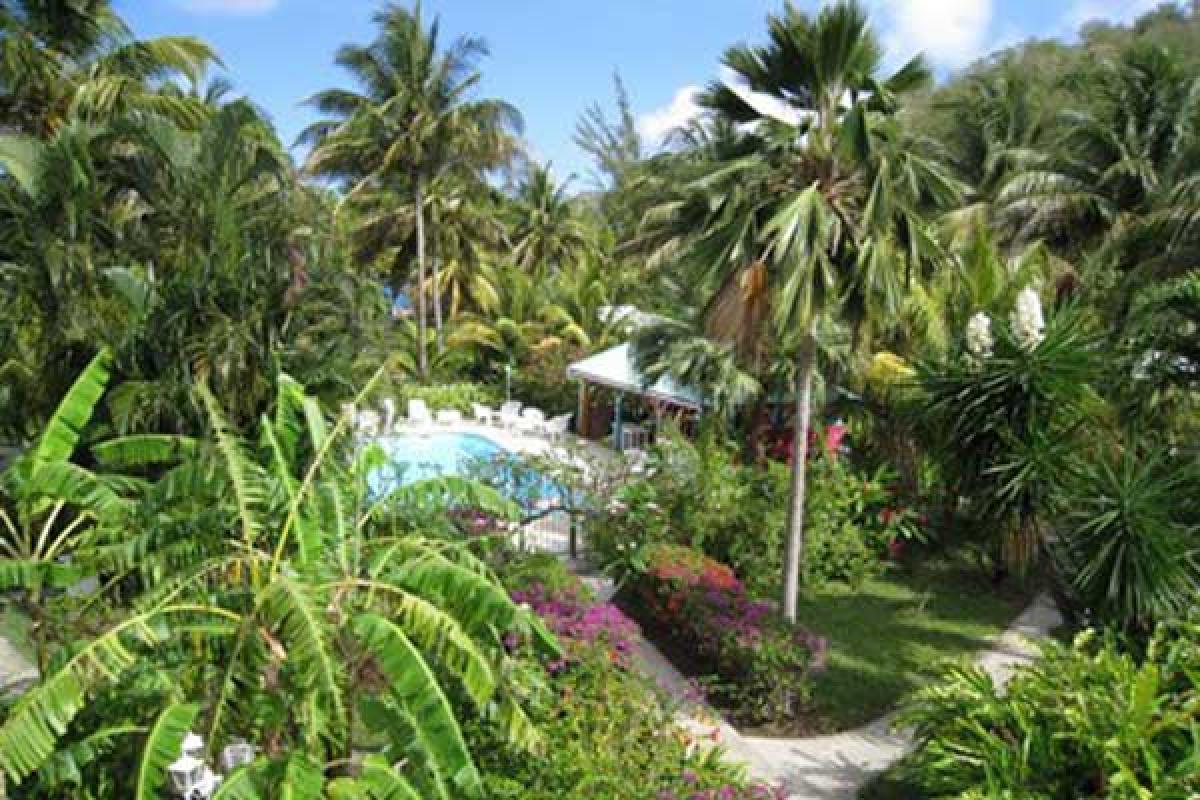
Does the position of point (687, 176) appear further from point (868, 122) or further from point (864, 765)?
point (864, 765)

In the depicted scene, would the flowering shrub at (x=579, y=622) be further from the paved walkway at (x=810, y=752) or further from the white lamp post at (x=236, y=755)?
the white lamp post at (x=236, y=755)

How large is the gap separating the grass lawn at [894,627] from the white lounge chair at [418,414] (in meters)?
14.1

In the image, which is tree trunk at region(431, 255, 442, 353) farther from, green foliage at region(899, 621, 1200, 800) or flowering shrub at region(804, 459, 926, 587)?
green foliage at region(899, 621, 1200, 800)

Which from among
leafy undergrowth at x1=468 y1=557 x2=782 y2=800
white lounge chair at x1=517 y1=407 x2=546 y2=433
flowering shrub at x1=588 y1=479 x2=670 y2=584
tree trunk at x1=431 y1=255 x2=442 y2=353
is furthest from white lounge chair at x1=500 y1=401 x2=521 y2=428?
leafy undergrowth at x1=468 y1=557 x2=782 y2=800

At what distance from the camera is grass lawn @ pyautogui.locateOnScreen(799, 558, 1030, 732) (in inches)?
411

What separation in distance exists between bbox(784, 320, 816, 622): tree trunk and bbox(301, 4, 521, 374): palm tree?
700 inches

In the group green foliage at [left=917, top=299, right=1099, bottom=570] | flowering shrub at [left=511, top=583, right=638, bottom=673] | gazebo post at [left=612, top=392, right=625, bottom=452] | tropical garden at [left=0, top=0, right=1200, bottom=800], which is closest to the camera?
tropical garden at [left=0, top=0, right=1200, bottom=800]

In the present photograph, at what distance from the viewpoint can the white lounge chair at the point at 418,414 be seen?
24594mm

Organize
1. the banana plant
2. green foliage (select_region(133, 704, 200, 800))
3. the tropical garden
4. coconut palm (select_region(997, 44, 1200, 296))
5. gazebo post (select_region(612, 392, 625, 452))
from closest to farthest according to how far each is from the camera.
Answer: green foliage (select_region(133, 704, 200, 800)), the tropical garden, the banana plant, coconut palm (select_region(997, 44, 1200, 296)), gazebo post (select_region(612, 392, 625, 452))

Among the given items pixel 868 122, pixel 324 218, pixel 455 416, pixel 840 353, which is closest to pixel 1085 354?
pixel 868 122

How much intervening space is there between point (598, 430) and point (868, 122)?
55.5 ft

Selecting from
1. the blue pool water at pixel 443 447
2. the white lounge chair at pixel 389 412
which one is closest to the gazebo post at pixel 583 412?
the blue pool water at pixel 443 447

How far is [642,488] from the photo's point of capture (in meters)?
13.6

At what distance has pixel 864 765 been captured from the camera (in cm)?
895
